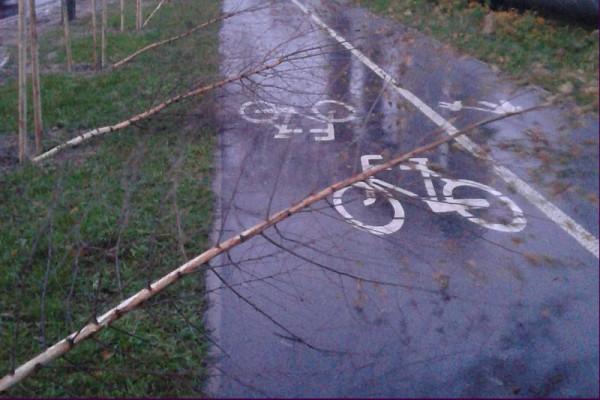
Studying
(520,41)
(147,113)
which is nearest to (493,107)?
(520,41)

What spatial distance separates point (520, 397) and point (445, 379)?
0.36 meters

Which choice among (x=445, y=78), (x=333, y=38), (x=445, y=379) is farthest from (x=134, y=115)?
(x=445, y=379)

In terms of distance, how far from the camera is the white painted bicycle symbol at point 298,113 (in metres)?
7.14

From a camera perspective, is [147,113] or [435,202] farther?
[147,113]

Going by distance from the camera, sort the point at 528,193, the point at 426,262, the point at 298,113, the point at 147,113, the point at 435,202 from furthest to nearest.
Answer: the point at 147,113 < the point at 298,113 < the point at 435,202 < the point at 426,262 < the point at 528,193

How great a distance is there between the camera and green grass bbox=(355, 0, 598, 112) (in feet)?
12.3

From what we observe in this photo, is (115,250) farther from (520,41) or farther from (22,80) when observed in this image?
(22,80)

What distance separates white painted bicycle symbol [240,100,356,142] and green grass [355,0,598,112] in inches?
34.7

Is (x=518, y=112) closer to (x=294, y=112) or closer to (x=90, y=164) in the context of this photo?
(x=294, y=112)

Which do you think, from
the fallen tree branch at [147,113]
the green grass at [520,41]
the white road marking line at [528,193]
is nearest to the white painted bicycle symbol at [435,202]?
the white road marking line at [528,193]

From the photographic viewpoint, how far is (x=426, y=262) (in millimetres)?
4859

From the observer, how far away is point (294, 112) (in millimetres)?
7332

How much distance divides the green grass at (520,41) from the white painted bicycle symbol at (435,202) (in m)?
0.78

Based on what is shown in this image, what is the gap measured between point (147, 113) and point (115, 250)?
3239 mm
